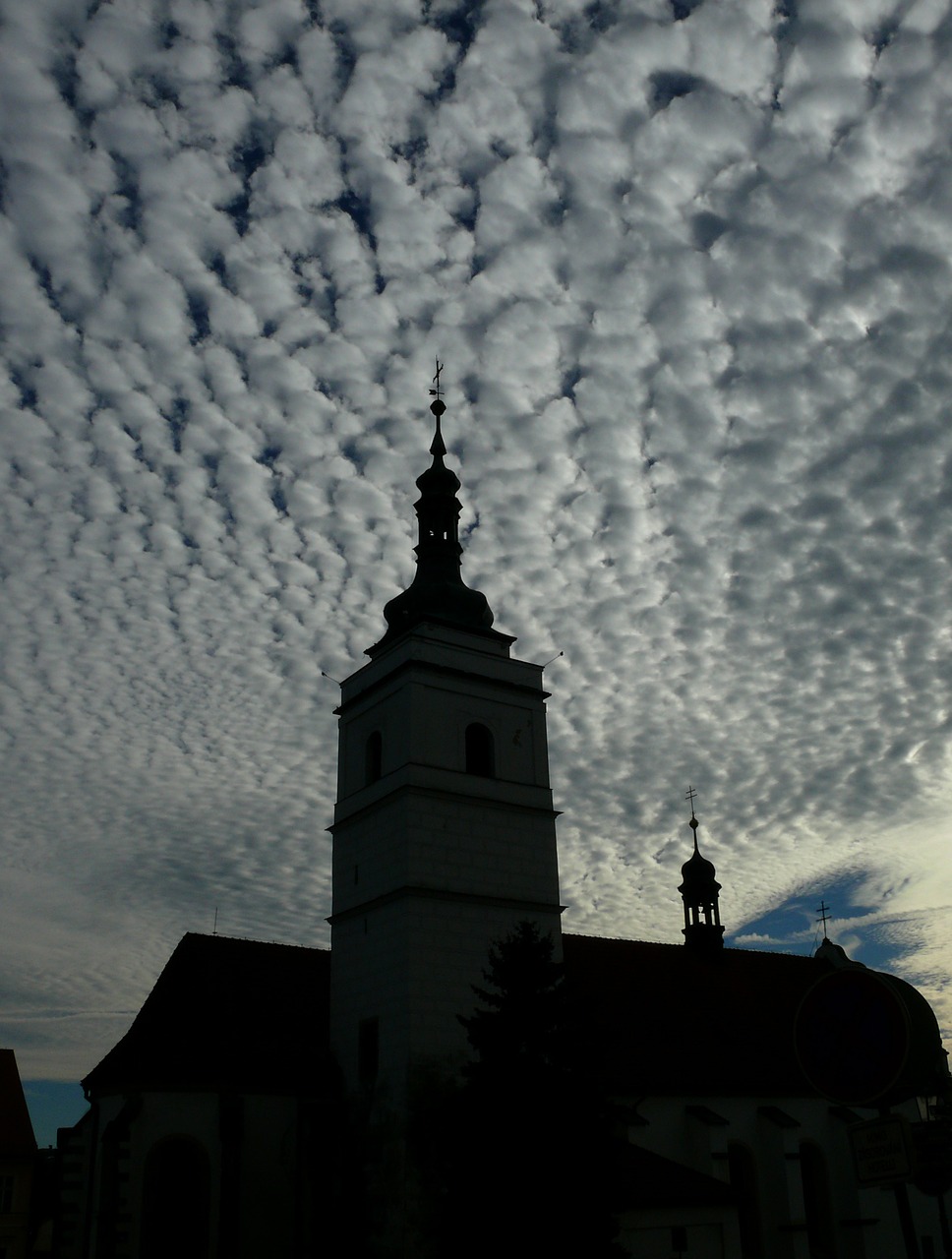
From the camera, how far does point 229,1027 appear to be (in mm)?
25250

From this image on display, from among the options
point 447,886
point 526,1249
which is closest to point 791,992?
point 447,886

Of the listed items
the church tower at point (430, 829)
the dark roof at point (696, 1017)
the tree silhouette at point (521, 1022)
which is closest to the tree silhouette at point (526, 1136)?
the tree silhouette at point (521, 1022)

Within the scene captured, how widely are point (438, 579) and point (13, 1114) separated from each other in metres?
29.3

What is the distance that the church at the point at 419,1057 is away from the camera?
22.6 m

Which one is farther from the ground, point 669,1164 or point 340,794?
point 340,794

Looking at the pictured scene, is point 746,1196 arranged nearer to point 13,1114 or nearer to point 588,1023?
point 588,1023

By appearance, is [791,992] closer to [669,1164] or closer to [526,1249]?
[669,1164]

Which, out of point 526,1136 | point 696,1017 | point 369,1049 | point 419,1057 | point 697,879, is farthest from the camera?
point 697,879

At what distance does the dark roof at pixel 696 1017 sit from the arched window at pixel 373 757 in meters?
6.80

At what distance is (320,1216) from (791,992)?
1812 cm

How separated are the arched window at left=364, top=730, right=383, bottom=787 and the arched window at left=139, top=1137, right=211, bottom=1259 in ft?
29.4

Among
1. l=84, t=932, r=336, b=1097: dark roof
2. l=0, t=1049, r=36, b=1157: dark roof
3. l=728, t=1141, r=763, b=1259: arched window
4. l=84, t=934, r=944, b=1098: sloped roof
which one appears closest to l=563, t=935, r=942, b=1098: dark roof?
l=84, t=934, r=944, b=1098: sloped roof

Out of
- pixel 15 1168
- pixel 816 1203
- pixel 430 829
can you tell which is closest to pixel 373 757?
pixel 430 829

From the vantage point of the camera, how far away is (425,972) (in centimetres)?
2391
